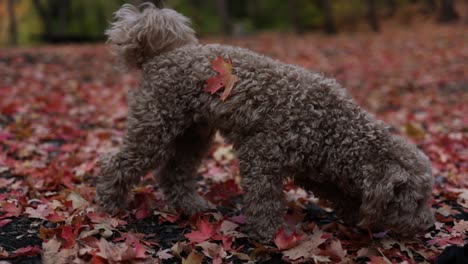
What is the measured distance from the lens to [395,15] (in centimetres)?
3131

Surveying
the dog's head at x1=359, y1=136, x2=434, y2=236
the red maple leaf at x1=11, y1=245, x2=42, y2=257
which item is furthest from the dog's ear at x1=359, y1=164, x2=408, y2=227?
the red maple leaf at x1=11, y1=245, x2=42, y2=257

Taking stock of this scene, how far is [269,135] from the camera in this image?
4109mm

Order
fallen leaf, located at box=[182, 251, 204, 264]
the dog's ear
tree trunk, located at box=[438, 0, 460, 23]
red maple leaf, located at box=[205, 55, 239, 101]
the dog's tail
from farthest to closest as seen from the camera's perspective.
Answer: tree trunk, located at box=[438, 0, 460, 23], the dog's tail, red maple leaf, located at box=[205, 55, 239, 101], the dog's ear, fallen leaf, located at box=[182, 251, 204, 264]

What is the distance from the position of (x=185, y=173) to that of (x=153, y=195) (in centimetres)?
52

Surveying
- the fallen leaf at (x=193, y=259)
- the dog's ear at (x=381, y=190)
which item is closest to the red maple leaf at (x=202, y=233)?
the fallen leaf at (x=193, y=259)

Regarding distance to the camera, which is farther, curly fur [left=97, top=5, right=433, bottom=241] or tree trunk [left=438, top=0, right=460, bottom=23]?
tree trunk [left=438, top=0, right=460, bottom=23]

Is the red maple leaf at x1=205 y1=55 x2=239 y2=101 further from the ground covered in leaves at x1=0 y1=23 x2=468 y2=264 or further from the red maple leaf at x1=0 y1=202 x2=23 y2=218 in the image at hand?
the red maple leaf at x1=0 y1=202 x2=23 y2=218

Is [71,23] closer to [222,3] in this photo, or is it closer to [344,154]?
[222,3]

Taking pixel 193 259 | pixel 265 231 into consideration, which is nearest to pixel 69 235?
pixel 193 259

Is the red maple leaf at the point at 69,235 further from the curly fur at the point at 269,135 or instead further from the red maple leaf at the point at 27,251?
the curly fur at the point at 269,135

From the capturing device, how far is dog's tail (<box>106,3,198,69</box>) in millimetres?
4551

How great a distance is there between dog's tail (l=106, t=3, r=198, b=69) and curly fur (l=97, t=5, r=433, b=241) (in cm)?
1

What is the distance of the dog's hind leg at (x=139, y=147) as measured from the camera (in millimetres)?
4352

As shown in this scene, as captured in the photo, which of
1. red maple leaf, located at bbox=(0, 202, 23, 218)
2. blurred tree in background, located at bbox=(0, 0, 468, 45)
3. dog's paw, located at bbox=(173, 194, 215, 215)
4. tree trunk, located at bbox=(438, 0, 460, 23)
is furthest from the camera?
blurred tree in background, located at bbox=(0, 0, 468, 45)
